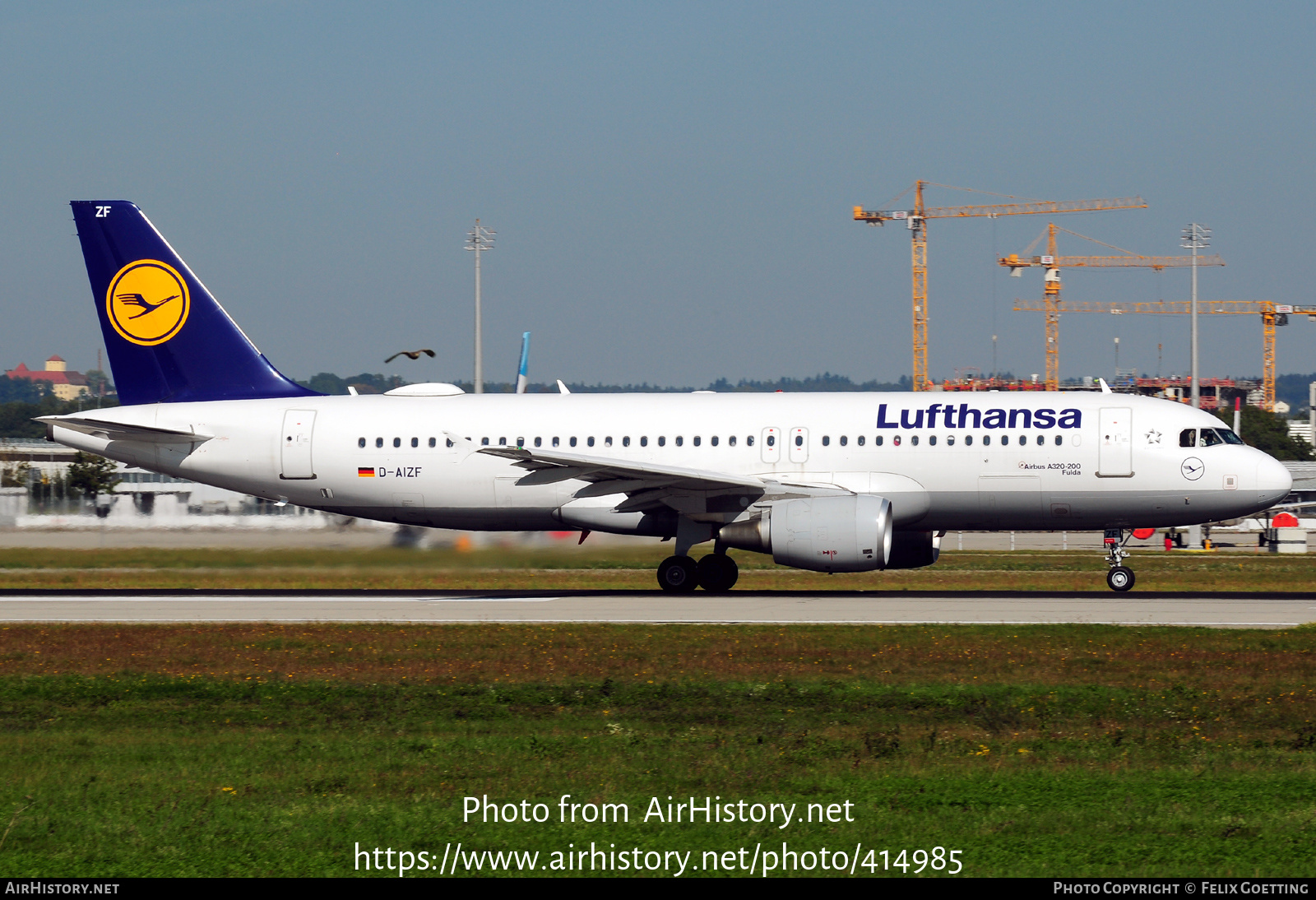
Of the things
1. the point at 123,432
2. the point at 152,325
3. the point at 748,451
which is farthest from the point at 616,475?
the point at 152,325

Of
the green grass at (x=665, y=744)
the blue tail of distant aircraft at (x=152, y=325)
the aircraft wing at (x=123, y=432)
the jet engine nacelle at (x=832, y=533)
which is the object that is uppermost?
the blue tail of distant aircraft at (x=152, y=325)

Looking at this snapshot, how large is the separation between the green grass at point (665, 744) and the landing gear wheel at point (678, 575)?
7.74 meters

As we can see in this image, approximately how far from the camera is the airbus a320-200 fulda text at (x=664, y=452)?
26531mm

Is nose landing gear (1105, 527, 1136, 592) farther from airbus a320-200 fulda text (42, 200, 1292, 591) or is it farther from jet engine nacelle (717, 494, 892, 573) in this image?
jet engine nacelle (717, 494, 892, 573)

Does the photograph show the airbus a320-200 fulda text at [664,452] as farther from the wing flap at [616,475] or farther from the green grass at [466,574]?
the green grass at [466,574]

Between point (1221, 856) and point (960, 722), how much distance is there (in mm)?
4918

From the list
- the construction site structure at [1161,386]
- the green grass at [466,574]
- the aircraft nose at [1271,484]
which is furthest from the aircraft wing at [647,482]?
the construction site structure at [1161,386]

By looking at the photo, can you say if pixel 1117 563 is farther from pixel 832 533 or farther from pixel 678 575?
pixel 678 575

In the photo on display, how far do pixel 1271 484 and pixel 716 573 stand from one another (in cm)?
1069

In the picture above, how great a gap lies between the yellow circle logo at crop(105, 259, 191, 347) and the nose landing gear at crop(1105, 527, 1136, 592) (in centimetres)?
2015

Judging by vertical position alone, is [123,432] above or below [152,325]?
below

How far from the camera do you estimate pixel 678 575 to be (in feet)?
91.7

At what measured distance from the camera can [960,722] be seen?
521 inches

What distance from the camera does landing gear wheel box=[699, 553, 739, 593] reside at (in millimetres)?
28234
